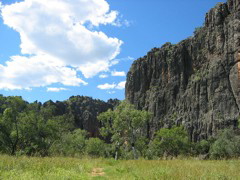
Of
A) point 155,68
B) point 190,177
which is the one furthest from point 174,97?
point 190,177

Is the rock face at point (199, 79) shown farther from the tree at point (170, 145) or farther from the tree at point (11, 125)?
the tree at point (11, 125)

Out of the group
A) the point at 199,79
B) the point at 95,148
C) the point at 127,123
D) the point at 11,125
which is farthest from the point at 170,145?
the point at 199,79

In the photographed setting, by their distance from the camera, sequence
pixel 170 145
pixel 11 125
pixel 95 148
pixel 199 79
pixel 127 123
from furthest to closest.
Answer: pixel 199 79
pixel 95 148
pixel 170 145
pixel 11 125
pixel 127 123

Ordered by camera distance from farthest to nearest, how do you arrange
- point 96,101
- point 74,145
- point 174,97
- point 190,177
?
point 96,101 < point 174,97 < point 74,145 < point 190,177

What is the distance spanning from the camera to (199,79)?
9994cm

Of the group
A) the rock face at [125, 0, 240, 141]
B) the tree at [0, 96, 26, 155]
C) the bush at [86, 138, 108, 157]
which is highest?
the rock face at [125, 0, 240, 141]

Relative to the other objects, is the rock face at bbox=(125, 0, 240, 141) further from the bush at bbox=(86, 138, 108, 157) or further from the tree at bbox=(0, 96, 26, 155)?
the tree at bbox=(0, 96, 26, 155)

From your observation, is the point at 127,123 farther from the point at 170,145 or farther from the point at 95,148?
the point at 95,148

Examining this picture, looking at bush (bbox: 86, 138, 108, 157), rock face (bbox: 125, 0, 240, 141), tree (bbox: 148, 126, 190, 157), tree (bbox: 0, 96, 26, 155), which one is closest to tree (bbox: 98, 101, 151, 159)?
tree (bbox: 0, 96, 26, 155)

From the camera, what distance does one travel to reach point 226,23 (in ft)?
298

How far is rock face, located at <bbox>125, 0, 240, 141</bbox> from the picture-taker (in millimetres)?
84438

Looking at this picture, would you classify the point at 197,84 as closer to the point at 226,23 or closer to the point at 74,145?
the point at 226,23

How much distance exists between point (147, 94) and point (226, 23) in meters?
53.1

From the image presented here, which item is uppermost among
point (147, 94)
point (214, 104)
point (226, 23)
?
point (226, 23)
